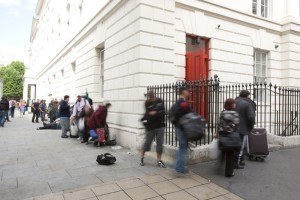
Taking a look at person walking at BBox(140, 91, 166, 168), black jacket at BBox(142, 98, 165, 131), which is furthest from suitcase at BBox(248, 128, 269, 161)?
black jacket at BBox(142, 98, 165, 131)

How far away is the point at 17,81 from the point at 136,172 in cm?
7037

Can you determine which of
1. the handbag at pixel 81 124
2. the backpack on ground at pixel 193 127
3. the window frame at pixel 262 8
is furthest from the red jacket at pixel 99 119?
the window frame at pixel 262 8

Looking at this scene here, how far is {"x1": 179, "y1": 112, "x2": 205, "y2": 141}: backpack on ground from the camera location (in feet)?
16.4

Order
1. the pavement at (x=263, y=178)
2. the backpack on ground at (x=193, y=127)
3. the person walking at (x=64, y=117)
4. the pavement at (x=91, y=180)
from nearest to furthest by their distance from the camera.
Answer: the pavement at (x=91, y=180) → the pavement at (x=263, y=178) → the backpack on ground at (x=193, y=127) → the person walking at (x=64, y=117)

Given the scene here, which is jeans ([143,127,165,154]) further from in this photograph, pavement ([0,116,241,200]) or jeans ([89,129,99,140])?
jeans ([89,129,99,140])

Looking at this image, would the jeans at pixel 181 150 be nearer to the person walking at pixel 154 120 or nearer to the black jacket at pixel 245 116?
the person walking at pixel 154 120

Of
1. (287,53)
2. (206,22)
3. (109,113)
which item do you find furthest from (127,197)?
(287,53)

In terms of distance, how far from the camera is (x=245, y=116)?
20.0 ft

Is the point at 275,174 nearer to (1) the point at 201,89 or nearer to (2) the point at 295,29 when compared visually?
(1) the point at 201,89

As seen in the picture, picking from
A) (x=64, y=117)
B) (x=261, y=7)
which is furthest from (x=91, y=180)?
(x=261, y=7)

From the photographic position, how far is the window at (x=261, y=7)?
11.5m

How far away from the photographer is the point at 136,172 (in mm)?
5551

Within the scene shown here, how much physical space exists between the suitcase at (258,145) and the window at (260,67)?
5200 millimetres

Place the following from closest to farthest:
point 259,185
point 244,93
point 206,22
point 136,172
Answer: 1. point 259,185
2. point 136,172
3. point 244,93
4. point 206,22
